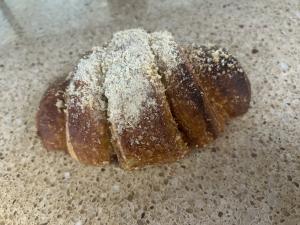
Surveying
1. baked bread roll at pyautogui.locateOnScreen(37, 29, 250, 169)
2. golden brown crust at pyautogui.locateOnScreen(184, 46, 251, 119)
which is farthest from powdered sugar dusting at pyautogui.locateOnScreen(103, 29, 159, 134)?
golden brown crust at pyautogui.locateOnScreen(184, 46, 251, 119)

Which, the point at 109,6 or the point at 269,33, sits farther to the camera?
the point at 109,6

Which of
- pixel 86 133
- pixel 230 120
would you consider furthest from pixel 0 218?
pixel 230 120

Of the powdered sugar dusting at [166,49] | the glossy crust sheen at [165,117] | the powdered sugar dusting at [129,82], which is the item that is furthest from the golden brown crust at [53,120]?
the powdered sugar dusting at [166,49]

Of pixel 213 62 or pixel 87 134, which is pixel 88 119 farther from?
pixel 213 62

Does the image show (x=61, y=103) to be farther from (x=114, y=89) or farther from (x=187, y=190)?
(x=187, y=190)

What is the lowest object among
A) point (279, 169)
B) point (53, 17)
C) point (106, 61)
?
point (279, 169)

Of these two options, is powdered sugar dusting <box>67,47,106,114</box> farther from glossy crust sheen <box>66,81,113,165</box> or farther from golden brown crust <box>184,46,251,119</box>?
golden brown crust <box>184,46,251,119</box>

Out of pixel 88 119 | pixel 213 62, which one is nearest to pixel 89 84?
pixel 88 119
